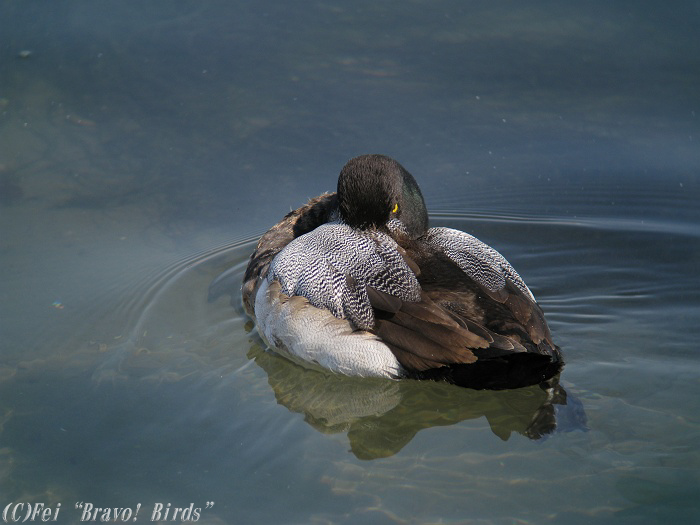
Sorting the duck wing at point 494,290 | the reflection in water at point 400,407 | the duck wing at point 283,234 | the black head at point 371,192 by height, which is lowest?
the reflection in water at point 400,407

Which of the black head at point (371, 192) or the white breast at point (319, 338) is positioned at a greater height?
the black head at point (371, 192)

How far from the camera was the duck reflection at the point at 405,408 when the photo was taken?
5297 mm

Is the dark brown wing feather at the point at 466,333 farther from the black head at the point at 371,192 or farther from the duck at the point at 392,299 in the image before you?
the black head at the point at 371,192

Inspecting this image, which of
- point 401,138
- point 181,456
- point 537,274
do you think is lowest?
point 181,456

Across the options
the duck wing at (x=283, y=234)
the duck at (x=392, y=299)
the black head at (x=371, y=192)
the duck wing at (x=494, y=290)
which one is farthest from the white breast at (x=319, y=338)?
the black head at (x=371, y=192)

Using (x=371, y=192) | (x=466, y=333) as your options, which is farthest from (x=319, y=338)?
(x=371, y=192)

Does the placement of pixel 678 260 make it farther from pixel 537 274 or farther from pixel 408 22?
pixel 408 22

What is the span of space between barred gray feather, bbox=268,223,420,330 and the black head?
11cm

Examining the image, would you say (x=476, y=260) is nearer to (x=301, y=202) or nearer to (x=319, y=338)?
(x=319, y=338)

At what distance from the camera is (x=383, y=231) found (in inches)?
254

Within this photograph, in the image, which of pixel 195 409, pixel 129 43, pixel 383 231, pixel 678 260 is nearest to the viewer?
pixel 195 409

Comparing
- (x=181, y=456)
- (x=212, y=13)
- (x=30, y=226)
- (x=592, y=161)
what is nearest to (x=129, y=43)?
(x=212, y=13)

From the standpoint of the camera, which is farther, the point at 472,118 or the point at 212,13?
the point at 212,13

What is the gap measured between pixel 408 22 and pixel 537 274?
12.0 ft
